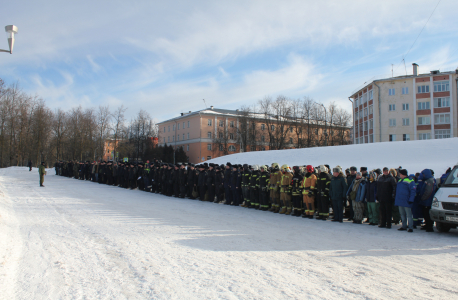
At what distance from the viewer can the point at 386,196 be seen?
10.0 metres

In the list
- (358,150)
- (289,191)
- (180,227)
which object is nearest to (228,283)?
(180,227)

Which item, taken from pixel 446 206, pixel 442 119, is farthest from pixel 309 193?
pixel 442 119

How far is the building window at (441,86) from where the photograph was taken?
5466 centimetres

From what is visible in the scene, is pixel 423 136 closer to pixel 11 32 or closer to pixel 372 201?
pixel 372 201

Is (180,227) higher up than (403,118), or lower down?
lower down

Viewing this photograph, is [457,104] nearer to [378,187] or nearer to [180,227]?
[378,187]

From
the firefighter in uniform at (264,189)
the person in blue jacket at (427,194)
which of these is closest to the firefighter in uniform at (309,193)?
the firefighter in uniform at (264,189)

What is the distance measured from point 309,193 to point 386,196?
97.2 inches

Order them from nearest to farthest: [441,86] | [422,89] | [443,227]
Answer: [443,227], [441,86], [422,89]

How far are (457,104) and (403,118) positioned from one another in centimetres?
805

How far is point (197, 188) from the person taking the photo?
18250mm

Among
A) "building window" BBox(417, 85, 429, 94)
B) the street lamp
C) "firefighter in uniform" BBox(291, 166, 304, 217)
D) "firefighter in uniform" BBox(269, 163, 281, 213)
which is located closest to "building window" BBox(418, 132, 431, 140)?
"building window" BBox(417, 85, 429, 94)

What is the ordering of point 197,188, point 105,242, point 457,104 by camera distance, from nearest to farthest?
point 105,242
point 197,188
point 457,104

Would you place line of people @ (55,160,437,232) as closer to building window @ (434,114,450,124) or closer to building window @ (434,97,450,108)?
building window @ (434,114,450,124)
